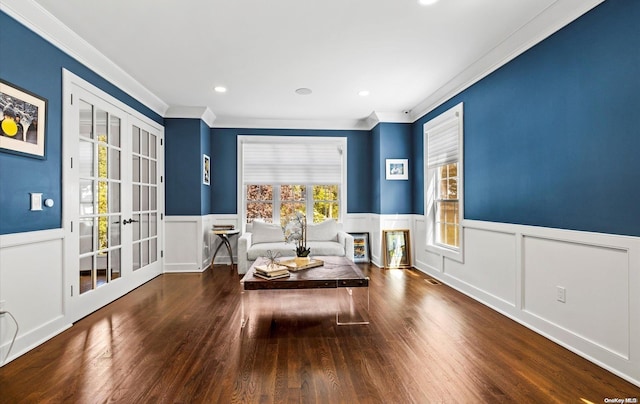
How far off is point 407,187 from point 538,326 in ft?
9.86

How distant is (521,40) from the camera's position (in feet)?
9.12

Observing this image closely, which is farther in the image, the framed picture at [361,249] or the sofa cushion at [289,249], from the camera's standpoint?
the framed picture at [361,249]

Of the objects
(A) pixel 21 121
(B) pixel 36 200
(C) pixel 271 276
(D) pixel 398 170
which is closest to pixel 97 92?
(A) pixel 21 121

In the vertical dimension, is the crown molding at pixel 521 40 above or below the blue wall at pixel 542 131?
above

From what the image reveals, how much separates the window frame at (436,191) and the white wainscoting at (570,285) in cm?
40

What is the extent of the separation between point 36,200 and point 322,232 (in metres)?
3.67

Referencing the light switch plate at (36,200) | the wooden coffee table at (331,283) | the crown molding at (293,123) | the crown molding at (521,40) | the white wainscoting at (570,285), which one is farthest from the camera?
the crown molding at (293,123)

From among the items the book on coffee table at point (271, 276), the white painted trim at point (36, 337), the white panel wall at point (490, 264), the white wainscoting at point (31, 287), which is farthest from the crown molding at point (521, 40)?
the white painted trim at point (36, 337)

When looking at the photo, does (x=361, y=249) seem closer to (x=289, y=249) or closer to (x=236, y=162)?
(x=289, y=249)

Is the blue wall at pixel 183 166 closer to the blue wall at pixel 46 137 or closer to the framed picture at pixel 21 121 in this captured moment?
the blue wall at pixel 46 137

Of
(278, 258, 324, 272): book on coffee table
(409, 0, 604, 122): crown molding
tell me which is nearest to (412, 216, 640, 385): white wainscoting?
(409, 0, 604, 122): crown molding

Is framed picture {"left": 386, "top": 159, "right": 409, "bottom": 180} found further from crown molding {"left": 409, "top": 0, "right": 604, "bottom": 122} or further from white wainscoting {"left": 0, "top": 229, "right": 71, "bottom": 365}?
white wainscoting {"left": 0, "top": 229, "right": 71, "bottom": 365}

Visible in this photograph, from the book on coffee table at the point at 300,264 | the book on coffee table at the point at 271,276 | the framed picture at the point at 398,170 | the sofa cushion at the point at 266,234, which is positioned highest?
the framed picture at the point at 398,170

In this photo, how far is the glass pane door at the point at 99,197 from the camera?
309 centimetres
